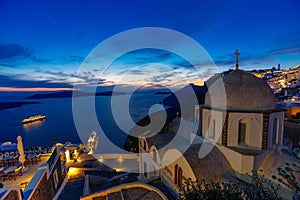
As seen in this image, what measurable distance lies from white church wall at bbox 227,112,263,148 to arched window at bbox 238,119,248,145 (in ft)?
0.43

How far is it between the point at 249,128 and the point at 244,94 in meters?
1.58

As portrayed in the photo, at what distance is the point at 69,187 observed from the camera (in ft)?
40.0

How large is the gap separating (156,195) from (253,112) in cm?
633

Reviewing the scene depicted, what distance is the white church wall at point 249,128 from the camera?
8016 millimetres

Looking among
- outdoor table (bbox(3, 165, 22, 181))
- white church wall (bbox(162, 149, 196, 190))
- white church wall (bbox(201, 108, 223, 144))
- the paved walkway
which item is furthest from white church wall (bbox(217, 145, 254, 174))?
outdoor table (bbox(3, 165, 22, 181))

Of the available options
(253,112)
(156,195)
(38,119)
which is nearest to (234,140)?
(253,112)

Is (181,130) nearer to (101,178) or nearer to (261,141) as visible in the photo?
(261,141)

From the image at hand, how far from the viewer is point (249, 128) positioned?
8.20 meters

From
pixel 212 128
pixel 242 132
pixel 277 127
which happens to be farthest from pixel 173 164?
pixel 277 127

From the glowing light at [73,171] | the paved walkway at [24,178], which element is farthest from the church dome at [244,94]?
the glowing light at [73,171]

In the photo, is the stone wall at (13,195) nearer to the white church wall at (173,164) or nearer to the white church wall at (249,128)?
the white church wall at (173,164)

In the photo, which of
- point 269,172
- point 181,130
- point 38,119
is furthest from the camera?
point 38,119

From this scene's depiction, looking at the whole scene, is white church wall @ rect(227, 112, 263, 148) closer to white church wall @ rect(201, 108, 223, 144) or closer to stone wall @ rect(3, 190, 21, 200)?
white church wall @ rect(201, 108, 223, 144)

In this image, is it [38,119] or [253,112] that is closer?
[253,112]
